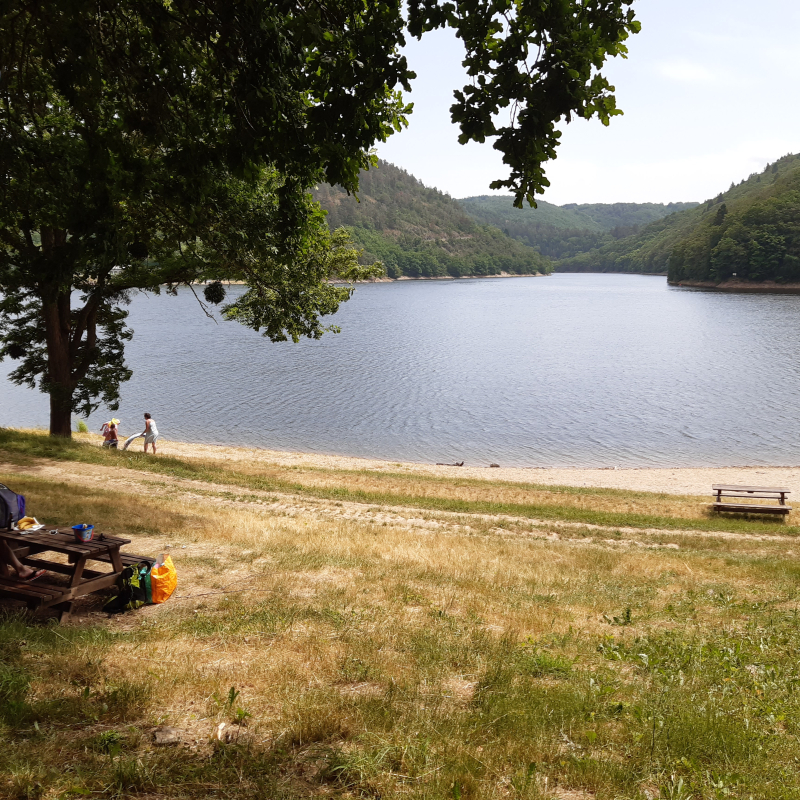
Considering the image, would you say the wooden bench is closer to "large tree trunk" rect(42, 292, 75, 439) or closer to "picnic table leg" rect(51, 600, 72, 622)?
"picnic table leg" rect(51, 600, 72, 622)

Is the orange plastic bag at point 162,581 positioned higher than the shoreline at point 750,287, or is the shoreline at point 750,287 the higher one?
the shoreline at point 750,287

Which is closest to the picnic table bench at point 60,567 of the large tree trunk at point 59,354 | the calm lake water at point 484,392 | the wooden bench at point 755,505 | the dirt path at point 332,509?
the dirt path at point 332,509

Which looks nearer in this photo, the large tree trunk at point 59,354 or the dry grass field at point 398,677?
the dry grass field at point 398,677

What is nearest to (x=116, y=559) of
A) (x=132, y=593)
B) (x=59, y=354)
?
(x=132, y=593)

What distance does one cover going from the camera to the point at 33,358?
21.1 metres

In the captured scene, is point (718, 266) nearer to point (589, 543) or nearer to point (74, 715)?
point (589, 543)

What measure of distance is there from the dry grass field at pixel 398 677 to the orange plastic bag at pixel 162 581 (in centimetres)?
17

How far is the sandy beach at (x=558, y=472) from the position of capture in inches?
1110

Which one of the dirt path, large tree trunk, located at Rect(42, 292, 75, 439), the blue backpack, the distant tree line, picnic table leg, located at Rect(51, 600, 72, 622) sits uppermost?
the distant tree line

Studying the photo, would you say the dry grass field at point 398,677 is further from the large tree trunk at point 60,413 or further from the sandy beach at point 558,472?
the sandy beach at point 558,472

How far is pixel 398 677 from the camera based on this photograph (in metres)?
5.18

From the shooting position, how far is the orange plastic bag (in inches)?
287

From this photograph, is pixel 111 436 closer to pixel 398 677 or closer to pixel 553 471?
pixel 553 471

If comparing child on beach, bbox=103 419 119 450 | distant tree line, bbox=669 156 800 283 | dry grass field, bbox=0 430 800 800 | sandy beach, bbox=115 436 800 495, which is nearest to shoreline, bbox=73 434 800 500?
sandy beach, bbox=115 436 800 495
